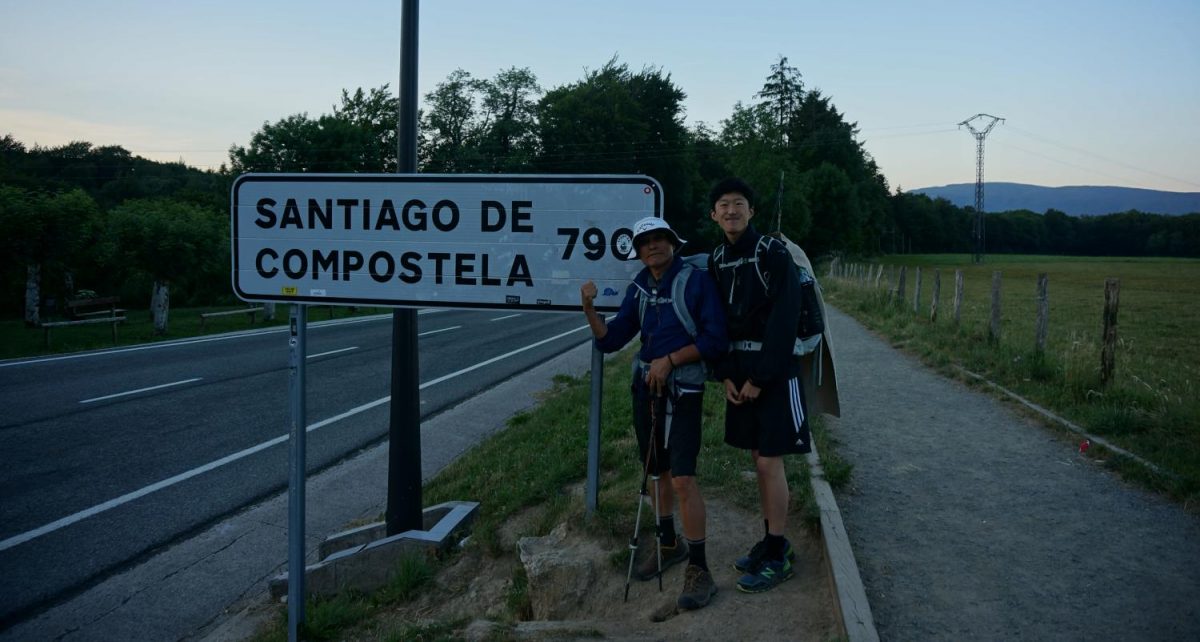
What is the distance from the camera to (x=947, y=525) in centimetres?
471

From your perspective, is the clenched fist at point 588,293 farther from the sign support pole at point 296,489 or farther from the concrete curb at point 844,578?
the concrete curb at point 844,578

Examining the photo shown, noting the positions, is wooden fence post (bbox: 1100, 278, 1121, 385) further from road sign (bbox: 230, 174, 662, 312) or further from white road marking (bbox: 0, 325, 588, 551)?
white road marking (bbox: 0, 325, 588, 551)

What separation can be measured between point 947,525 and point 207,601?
14.6 feet

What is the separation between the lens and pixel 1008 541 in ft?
14.6

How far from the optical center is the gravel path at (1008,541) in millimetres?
3502

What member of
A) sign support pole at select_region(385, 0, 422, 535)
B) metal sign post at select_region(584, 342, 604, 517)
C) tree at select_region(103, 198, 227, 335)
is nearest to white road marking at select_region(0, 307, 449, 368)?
tree at select_region(103, 198, 227, 335)

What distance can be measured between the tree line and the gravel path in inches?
832

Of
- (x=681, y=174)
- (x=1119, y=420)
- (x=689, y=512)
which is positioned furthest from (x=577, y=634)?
(x=681, y=174)

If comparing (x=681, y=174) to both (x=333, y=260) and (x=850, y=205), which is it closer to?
(x=850, y=205)

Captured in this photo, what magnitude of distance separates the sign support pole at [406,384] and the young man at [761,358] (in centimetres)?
207

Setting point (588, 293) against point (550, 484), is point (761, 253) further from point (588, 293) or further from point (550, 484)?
point (550, 484)

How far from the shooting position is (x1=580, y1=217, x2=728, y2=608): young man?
3693 millimetres

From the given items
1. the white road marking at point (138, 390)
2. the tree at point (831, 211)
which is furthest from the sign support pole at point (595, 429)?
the tree at point (831, 211)

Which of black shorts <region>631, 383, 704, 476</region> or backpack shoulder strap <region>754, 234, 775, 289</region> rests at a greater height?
backpack shoulder strap <region>754, 234, 775, 289</region>
